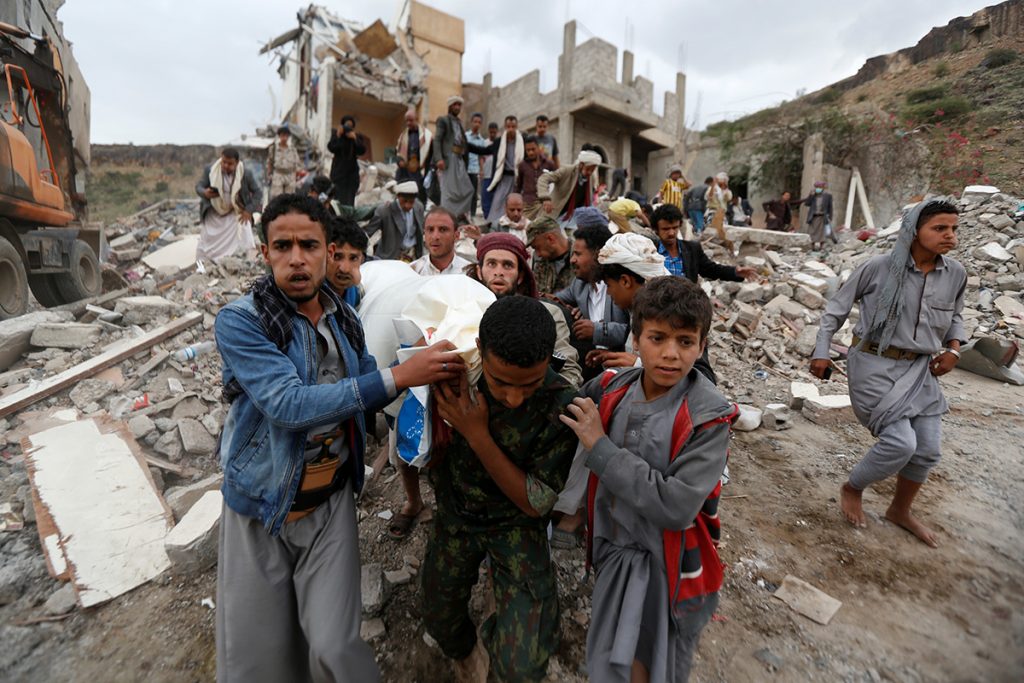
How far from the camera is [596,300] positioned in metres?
3.14

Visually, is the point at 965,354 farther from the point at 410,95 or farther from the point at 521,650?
the point at 410,95

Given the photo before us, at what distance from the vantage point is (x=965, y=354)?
577 centimetres

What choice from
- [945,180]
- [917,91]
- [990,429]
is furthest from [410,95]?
[990,429]

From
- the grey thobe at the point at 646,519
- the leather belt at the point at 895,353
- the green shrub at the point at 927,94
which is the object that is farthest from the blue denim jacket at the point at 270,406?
the green shrub at the point at 927,94

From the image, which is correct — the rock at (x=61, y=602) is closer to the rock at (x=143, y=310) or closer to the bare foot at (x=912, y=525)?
the rock at (x=143, y=310)

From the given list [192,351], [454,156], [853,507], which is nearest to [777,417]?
[853,507]

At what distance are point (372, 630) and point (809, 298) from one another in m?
7.87

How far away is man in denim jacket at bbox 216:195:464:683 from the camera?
4.81 ft

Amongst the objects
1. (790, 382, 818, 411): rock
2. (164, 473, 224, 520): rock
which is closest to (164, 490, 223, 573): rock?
(164, 473, 224, 520): rock

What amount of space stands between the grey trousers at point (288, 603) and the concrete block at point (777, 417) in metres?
4.07

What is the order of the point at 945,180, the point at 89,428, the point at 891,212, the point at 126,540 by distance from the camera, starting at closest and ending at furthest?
the point at 126,540
the point at 89,428
the point at 945,180
the point at 891,212

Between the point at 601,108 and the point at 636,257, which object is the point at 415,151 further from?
the point at 601,108

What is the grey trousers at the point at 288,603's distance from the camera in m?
1.55

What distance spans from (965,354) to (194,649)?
7964 mm
